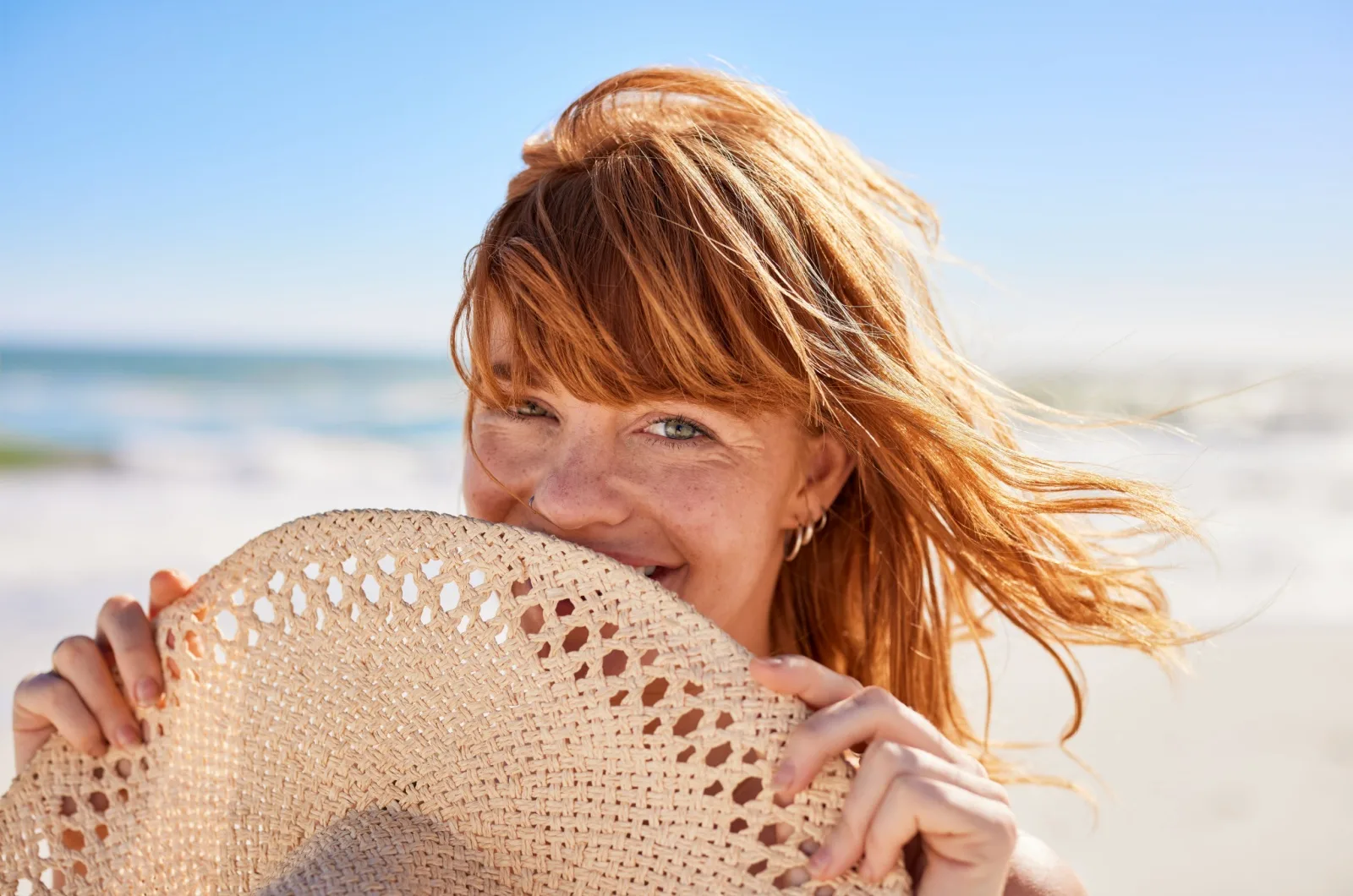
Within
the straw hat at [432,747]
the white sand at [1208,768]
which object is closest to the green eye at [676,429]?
the straw hat at [432,747]

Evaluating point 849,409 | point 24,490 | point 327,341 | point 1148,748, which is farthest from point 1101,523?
point 327,341

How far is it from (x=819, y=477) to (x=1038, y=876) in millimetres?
656

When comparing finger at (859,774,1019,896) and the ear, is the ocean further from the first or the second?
finger at (859,774,1019,896)

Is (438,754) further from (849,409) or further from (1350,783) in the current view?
(1350,783)

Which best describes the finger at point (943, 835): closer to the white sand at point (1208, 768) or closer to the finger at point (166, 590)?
the finger at point (166, 590)

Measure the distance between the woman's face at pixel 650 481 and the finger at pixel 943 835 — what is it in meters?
0.54

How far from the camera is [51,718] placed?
1.20 m

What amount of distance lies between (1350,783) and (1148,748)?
713 mm

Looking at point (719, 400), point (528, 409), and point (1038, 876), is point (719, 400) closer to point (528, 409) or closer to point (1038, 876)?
point (528, 409)

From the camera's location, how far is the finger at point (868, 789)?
34.6 inches

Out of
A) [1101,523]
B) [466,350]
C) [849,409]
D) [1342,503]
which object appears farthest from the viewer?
[1342,503]

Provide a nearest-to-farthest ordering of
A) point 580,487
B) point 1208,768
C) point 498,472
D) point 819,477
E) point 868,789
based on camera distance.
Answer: point 868,789 → point 580,487 → point 498,472 → point 819,477 → point 1208,768

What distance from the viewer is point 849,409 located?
4.64ft

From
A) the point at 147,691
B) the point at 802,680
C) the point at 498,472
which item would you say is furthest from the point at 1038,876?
the point at 147,691
